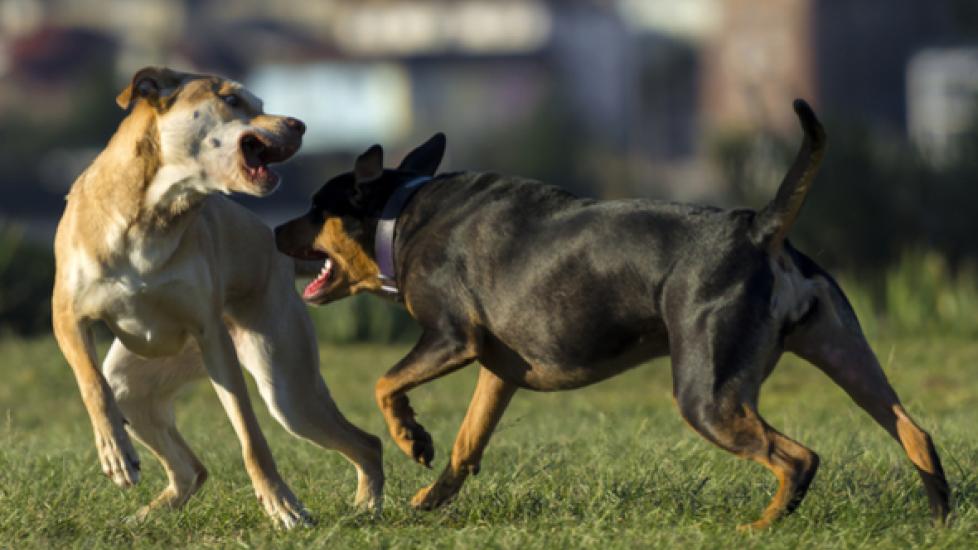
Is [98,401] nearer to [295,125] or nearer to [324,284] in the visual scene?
[324,284]

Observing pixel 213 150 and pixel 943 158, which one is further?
pixel 943 158

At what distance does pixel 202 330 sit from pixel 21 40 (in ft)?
414

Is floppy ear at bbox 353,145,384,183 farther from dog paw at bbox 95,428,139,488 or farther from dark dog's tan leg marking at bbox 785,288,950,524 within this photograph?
dark dog's tan leg marking at bbox 785,288,950,524

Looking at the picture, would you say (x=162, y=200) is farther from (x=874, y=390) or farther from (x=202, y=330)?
(x=874, y=390)

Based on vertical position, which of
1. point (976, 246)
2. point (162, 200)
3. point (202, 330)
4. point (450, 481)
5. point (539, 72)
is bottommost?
point (539, 72)

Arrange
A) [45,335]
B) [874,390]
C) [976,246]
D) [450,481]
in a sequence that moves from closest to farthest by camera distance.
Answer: [874,390] → [450,481] → [45,335] → [976,246]

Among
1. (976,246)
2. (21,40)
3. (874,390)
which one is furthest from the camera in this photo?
(21,40)

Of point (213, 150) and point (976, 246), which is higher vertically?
Answer: point (213, 150)

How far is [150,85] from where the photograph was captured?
284 inches

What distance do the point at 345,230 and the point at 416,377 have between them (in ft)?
2.50

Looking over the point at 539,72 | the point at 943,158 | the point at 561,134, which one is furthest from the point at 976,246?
the point at 539,72

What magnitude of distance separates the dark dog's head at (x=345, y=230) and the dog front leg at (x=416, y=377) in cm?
51

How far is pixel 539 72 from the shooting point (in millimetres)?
131125

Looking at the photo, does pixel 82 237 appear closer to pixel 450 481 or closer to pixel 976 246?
pixel 450 481
